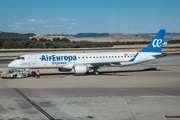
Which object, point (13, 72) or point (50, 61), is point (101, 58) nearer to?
point (50, 61)

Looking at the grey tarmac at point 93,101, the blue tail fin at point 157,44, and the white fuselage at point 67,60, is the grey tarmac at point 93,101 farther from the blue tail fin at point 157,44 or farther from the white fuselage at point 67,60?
the blue tail fin at point 157,44

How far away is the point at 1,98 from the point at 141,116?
13807 millimetres

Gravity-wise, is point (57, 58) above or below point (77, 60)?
above

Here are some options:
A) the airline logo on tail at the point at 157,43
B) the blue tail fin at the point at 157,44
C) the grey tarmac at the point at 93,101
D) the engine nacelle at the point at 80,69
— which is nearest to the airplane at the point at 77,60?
the engine nacelle at the point at 80,69

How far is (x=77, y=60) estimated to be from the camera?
1421 inches

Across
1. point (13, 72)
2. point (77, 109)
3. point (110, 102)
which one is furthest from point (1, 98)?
point (13, 72)

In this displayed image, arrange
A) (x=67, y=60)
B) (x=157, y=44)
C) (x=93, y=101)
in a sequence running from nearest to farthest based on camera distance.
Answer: (x=93, y=101)
(x=67, y=60)
(x=157, y=44)

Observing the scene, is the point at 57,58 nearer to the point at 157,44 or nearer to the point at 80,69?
the point at 80,69

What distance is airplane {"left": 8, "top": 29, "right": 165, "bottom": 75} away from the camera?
114 feet

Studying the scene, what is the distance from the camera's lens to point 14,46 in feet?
435

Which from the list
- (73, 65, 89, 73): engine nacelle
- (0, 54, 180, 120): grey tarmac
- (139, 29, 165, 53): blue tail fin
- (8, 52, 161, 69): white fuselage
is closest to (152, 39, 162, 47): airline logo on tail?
(139, 29, 165, 53): blue tail fin

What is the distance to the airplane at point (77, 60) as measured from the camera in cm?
3466

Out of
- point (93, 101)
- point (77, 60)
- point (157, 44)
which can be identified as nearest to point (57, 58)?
point (77, 60)

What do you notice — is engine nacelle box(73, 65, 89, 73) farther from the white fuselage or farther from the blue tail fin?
the blue tail fin
